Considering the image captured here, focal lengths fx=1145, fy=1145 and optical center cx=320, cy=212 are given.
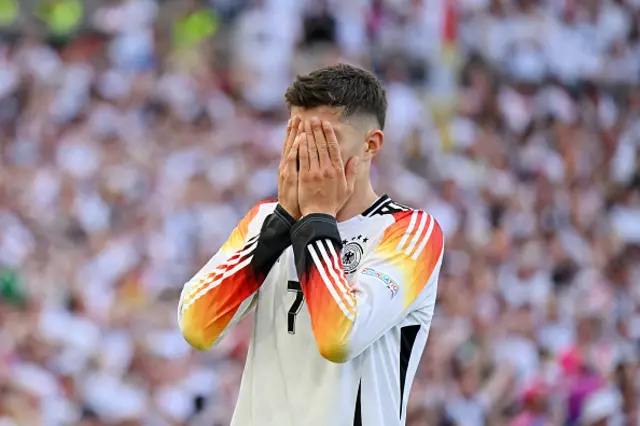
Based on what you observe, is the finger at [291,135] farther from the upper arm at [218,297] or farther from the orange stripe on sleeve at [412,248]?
the orange stripe on sleeve at [412,248]

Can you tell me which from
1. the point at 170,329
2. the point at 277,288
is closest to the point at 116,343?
the point at 170,329

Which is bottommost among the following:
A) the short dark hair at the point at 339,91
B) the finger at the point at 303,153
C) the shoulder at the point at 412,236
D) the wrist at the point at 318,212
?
the shoulder at the point at 412,236

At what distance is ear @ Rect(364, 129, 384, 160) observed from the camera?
3341mm

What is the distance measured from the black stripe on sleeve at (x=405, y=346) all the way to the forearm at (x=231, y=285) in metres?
0.44

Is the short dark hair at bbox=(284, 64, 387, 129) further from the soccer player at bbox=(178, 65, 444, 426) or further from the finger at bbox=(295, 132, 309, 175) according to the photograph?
the finger at bbox=(295, 132, 309, 175)

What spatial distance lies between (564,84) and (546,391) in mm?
6180

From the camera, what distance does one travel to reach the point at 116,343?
26.8ft

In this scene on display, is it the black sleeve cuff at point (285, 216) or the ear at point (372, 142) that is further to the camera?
the ear at point (372, 142)

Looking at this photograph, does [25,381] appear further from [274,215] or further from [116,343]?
[274,215]

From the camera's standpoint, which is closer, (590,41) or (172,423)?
(172,423)

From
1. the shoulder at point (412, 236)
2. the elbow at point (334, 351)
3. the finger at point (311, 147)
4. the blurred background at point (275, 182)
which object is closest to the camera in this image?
the elbow at point (334, 351)

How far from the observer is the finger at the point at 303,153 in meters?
3.14

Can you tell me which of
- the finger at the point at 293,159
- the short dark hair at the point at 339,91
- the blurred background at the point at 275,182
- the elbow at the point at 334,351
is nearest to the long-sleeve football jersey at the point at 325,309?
the elbow at the point at 334,351

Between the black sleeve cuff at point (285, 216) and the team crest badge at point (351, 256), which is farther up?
the black sleeve cuff at point (285, 216)
